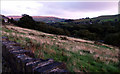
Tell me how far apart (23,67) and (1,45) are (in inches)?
103

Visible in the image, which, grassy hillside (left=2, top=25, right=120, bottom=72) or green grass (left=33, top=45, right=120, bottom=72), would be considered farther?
grassy hillside (left=2, top=25, right=120, bottom=72)

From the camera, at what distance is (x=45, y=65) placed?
1.96 meters

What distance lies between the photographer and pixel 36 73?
176cm

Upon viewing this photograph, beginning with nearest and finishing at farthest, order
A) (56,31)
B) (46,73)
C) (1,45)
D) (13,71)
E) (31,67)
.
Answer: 1. (46,73)
2. (31,67)
3. (13,71)
4. (1,45)
5. (56,31)

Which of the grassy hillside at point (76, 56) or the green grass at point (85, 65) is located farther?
the grassy hillside at point (76, 56)

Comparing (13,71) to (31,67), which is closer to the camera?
(31,67)

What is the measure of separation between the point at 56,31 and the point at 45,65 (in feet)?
132

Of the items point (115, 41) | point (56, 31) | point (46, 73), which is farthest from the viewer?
point (56, 31)

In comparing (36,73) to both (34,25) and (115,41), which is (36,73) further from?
(34,25)

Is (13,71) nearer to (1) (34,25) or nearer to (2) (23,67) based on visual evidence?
(2) (23,67)

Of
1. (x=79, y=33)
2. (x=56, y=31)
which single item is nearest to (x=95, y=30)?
(x=79, y=33)

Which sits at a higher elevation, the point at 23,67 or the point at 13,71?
the point at 23,67

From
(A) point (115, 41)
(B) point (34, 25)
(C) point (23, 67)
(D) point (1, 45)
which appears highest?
(B) point (34, 25)

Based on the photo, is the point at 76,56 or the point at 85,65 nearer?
the point at 85,65
